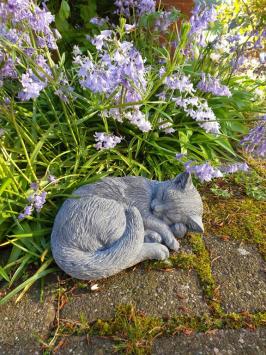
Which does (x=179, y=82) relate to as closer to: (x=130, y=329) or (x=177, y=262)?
(x=177, y=262)

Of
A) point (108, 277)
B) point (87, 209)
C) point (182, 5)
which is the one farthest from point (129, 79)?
point (182, 5)

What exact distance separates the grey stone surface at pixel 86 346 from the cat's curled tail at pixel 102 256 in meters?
0.34

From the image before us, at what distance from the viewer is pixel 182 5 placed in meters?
4.39

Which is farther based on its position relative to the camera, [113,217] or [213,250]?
[213,250]

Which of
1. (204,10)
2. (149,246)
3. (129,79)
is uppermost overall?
(204,10)

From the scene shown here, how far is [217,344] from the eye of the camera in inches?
69.2

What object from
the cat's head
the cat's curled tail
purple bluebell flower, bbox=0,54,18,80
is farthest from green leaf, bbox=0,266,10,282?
purple bluebell flower, bbox=0,54,18,80

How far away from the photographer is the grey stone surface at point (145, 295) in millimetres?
1929

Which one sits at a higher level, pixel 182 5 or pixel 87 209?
pixel 182 5

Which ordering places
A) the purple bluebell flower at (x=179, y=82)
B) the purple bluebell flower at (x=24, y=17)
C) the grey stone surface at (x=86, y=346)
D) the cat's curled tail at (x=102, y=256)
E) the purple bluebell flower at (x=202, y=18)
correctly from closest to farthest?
the grey stone surface at (x=86, y=346) < the cat's curled tail at (x=102, y=256) < the purple bluebell flower at (x=24, y=17) < the purple bluebell flower at (x=179, y=82) < the purple bluebell flower at (x=202, y=18)

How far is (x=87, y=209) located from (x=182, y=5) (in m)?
3.59

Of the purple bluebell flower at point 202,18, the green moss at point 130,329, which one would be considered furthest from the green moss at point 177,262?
the purple bluebell flower at point 202,18

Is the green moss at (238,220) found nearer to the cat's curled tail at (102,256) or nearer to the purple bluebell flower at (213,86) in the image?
the cat's curled tail at (102,256)

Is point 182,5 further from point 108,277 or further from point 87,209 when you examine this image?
point 108,277
